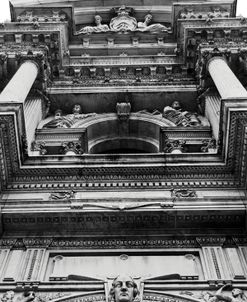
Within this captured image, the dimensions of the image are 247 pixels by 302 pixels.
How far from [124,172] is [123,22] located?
652 inches

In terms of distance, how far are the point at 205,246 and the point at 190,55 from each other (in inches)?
468

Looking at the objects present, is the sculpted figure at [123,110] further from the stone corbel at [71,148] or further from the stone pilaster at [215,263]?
the stone pilaster at [215,263]

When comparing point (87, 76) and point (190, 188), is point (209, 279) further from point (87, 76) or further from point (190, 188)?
point (87, 76)

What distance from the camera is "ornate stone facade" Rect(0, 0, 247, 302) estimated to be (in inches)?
441

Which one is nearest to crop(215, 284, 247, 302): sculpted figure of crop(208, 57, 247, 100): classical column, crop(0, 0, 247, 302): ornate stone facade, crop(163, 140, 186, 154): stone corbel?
crop(0, 0, 247, 302): ornate stone facade

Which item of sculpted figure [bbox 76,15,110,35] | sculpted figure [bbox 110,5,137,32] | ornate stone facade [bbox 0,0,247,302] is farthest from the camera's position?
sculpted figure [bbox 110,5,137,32]

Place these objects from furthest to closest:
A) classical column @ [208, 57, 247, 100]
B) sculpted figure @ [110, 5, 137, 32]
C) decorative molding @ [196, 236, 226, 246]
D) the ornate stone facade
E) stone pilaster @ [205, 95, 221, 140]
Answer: sculpted figure @ [110, 5, 137, 32]
stone pilaster @ [205, 95, 221, 140]
classical column @ [208, 57, 247, 100]
decorative molding @ [196, 236, 226, 246]
the ornate stone facade

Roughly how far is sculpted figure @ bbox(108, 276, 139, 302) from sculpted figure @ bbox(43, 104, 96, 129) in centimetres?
926

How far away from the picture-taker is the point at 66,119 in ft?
64.8

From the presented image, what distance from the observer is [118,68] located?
894 inches

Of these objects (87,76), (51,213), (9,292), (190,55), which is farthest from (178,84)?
(9,292)

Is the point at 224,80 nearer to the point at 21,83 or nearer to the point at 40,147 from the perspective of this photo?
the point at 40,147

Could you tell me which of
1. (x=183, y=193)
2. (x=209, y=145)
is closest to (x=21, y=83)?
(x=209, y=145)

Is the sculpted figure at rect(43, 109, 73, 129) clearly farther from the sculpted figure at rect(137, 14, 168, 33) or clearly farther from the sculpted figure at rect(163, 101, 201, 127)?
the sculpted figure at rect(137, 14, 168, 33)
